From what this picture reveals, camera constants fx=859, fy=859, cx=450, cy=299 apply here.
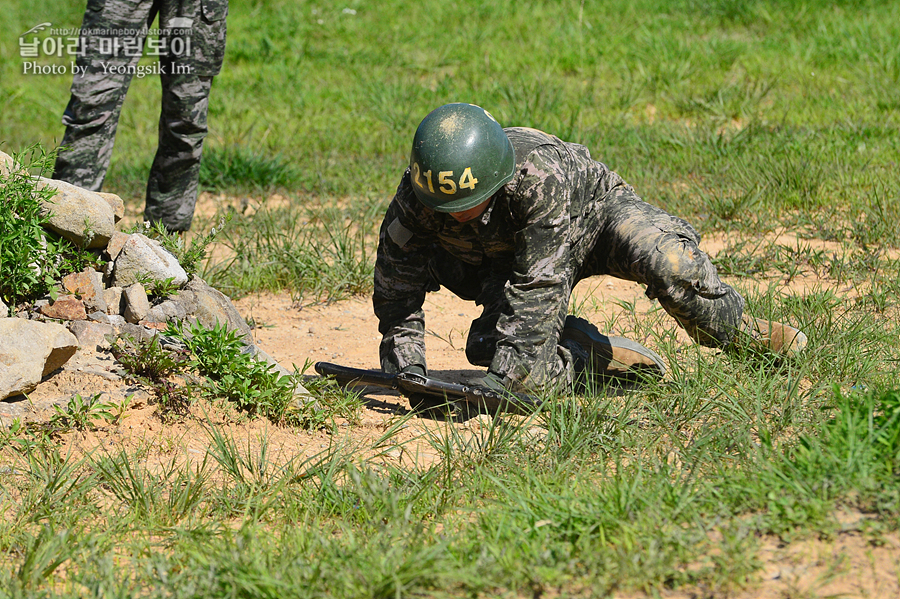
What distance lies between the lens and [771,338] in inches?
130

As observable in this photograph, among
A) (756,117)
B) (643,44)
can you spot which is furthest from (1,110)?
(756,117)

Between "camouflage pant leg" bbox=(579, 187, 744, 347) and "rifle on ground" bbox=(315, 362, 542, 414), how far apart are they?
0.66 meters

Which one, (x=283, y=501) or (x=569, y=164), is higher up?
(x=569, y=164)

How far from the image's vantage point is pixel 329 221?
5250 mm

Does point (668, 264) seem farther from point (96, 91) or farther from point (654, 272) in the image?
point (96, 91)

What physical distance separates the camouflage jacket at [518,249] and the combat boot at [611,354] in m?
0.23

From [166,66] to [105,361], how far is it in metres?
2.22

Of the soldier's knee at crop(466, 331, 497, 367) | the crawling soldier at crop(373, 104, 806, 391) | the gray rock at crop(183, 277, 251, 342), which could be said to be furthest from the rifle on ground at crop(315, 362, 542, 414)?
the gray rock at crop(183, 277, 251, 342)

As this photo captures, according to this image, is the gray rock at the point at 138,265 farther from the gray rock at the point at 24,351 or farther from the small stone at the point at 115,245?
the gray rock at the point at 24,351

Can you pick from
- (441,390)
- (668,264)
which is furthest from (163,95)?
(668,264)

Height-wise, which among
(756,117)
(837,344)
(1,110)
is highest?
(756,117)

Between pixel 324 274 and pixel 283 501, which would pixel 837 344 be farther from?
pixel 324 274

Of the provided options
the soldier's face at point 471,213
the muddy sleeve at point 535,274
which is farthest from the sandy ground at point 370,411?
the soldier's face at point 471,213

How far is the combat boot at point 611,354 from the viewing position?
11.0ft
